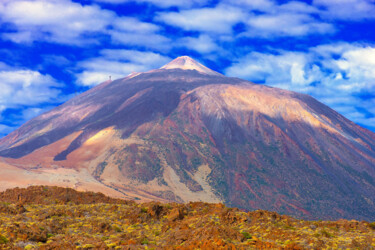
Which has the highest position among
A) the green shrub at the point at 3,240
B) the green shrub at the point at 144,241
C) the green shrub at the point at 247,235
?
the green shrub at the point at 247,235

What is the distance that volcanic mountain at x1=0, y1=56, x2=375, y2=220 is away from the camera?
84812 millimetres

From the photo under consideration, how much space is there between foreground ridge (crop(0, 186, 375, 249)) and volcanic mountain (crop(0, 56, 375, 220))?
160 ft

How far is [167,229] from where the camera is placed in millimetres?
21297

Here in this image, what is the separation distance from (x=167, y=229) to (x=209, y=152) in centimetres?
8088

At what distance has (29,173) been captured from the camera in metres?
76.7

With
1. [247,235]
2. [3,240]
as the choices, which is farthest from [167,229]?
[3,240]

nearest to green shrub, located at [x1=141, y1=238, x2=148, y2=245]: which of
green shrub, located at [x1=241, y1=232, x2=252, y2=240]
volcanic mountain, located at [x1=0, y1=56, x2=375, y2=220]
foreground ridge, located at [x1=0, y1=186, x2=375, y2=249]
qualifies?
foreground ridge, located at [x1=0, y1=186, x2=375, y2=249]

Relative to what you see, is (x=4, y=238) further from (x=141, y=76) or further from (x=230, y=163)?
(x=141, y=76)

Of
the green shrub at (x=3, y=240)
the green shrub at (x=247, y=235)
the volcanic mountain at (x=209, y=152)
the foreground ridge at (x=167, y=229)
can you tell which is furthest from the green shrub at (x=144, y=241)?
the volcanic mountain at (x=209, y=152)

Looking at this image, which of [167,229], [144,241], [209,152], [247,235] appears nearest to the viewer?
[247,235]

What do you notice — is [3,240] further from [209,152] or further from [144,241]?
[209,152]

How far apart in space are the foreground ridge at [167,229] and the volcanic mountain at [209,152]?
48736mm

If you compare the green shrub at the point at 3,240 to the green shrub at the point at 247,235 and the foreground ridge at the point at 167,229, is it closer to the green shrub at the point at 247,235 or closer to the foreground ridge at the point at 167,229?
the foreground ridge at the point at 167,229

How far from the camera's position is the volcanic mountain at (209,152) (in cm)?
8481
